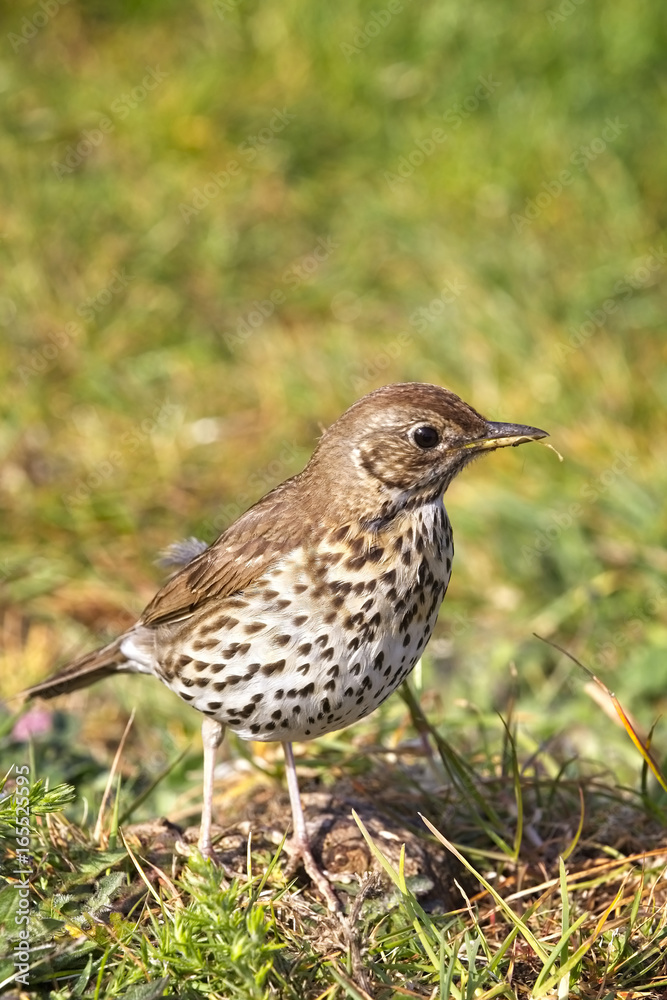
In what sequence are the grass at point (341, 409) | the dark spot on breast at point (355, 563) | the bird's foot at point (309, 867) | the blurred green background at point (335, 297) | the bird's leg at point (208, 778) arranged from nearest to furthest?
the grass at point (341, 409) < the dark spot on breast at point (355, 563) < the bird's foot at point (309, 867) < the bird's leg at point (208, 778) < the blurred green background at point (335, 297)

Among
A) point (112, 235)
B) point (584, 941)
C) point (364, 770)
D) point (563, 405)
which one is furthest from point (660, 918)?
point (112, 235)

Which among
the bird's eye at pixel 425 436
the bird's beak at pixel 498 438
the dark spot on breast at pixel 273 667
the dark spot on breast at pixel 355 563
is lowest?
the dark spot on breast at pixel 273 667

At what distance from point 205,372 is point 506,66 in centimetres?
326

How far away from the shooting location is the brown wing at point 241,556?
147 inches

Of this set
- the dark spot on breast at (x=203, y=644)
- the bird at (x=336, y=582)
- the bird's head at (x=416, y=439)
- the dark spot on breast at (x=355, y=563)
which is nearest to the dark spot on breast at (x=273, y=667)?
the bird at (x=336, y=582)

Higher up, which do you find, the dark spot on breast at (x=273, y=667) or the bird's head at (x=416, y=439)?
the bird's head at (x=416, y=439)

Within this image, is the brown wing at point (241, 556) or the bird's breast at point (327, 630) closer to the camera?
the bird's breast at point (327, 630)

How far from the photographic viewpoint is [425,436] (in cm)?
369

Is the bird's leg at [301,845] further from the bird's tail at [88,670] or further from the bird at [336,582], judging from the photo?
the bird's tail at [88,670]

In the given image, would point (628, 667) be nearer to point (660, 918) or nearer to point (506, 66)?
point (660, 918)

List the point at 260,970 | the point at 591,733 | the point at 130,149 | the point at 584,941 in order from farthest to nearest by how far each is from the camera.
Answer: the point at 130,149, the point at 591,733, the point at 584,941, the point at 260,970

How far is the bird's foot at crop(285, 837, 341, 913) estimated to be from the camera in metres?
3.71

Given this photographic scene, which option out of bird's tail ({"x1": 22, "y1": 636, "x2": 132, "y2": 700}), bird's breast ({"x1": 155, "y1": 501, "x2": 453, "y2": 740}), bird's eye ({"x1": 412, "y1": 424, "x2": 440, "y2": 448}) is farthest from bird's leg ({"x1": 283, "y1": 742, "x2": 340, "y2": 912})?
bird's eye ({"x1": 412, "y1": 424, "x2": 440, "y2": 448})

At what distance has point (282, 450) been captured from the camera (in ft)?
23.9
